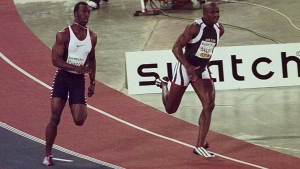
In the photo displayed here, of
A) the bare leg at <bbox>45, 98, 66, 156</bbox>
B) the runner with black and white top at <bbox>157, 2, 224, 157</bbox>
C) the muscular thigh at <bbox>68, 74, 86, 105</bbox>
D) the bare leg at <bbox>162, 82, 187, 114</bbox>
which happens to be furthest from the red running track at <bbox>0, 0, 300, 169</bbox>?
the muscular thigh at <bbox>68, 74, 86, 105</bbox>

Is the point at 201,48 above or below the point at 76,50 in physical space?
below

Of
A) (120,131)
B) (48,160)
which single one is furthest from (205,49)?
(48,160)

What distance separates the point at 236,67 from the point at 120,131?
11.2ft

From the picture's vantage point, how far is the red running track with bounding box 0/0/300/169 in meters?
9.98

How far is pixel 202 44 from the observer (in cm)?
983

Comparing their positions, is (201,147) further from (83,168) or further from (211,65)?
(211,65)

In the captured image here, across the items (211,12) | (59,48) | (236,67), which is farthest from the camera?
(236,67)

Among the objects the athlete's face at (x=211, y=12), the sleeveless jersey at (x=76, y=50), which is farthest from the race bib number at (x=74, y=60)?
the athlete's face at (x=211, y=12)

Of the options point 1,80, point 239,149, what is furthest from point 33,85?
point 239,149

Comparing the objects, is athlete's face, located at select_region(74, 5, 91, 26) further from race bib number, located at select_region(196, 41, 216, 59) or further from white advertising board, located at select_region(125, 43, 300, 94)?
white advertising board, located at select_region(125, 43, 300, 94)

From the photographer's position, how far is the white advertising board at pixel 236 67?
13.8 m

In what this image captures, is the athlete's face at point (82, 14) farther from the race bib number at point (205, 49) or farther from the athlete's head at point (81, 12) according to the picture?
the race bib number at point (205, 49)

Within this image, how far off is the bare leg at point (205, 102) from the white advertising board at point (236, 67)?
12.7 feet

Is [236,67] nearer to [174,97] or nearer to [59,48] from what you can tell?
[174,97]
